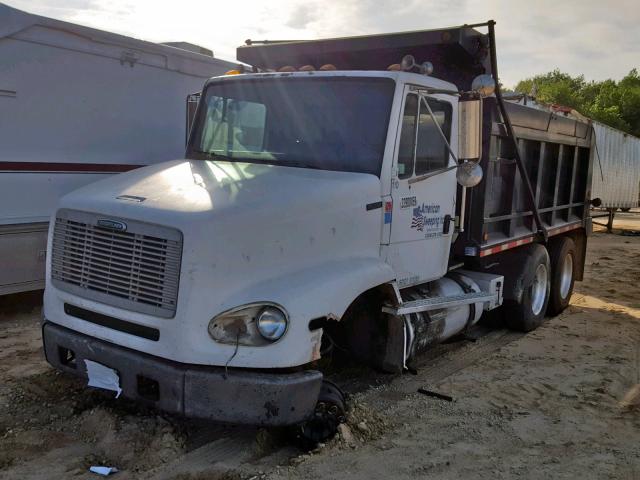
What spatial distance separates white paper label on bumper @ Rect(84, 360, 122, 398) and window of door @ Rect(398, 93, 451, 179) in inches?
94.9

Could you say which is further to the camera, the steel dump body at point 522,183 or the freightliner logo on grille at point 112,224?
the steel dump body at point 522,183

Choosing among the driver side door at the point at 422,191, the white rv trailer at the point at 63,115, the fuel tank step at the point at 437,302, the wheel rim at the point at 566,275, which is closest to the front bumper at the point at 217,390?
the fuel tank step at the point at 437,302

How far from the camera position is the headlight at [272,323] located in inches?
138

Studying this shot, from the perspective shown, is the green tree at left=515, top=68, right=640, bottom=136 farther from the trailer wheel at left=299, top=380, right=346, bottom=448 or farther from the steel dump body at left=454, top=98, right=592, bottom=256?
the trailer wheel at left=299, top=380, right=346, bottom=448

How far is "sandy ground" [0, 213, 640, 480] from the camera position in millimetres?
3795

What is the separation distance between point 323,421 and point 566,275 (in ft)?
A: 18.6

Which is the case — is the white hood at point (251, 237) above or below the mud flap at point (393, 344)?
above

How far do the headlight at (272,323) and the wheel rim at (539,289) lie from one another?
4.74m

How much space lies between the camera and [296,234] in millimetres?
3836

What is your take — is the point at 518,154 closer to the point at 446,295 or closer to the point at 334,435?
the point at 446,295

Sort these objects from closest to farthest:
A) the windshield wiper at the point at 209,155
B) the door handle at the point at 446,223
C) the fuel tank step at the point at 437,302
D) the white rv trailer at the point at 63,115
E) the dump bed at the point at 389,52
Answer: the fuel tank step at the point at 437,302 → the windshield wiper at the point at 209,155 → the door handle at the point at 446,223 → the dump bed at the point at 389,52 → the white rv trailer at the point at 63,115

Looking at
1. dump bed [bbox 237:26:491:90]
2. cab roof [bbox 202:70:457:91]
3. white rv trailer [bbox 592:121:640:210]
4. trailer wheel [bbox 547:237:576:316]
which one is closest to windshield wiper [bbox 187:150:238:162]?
cab roof [bbox 202:70:457:91]

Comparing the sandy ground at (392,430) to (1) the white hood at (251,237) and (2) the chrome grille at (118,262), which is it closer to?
(1) the white hood at (251,237)

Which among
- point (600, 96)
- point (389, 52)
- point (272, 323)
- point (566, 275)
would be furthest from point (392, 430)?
point (600, 96)
